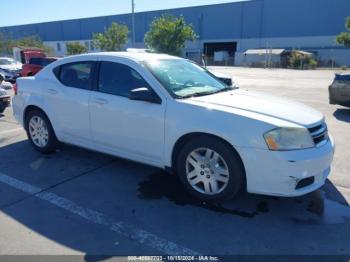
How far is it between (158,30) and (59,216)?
24.3 metres

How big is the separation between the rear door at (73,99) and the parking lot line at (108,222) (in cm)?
99

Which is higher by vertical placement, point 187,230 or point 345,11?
point 345,11

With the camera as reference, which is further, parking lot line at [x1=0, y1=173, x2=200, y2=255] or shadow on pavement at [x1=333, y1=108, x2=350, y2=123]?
shadow on pavement at [x1=333, y1=108, x2=350, y2=123]

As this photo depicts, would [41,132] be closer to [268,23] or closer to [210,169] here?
[210,169]

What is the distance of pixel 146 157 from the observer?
429 cm

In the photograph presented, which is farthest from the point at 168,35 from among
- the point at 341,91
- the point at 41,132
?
the point at 41,132

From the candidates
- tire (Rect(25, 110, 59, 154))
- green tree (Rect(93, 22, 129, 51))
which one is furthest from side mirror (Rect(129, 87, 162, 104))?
green tree (Rect(93, 22, 129, 51))

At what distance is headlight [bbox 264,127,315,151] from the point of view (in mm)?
3418

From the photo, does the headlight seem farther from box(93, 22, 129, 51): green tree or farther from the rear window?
box(93, 22, 129, 51): green tree

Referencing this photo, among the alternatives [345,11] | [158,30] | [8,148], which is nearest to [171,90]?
[8,148]

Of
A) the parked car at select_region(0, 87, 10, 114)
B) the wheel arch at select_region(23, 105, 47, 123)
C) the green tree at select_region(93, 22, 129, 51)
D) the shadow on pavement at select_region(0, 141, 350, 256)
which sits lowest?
the shadow on pavement at select_region(0, 141, 350, 256)

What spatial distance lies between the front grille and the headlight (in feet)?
0.38

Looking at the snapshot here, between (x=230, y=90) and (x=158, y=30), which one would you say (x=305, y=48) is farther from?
(x=230, y=90)

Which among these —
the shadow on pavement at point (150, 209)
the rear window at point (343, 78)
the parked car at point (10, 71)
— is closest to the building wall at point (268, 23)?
the parked car at point (10, 71)
